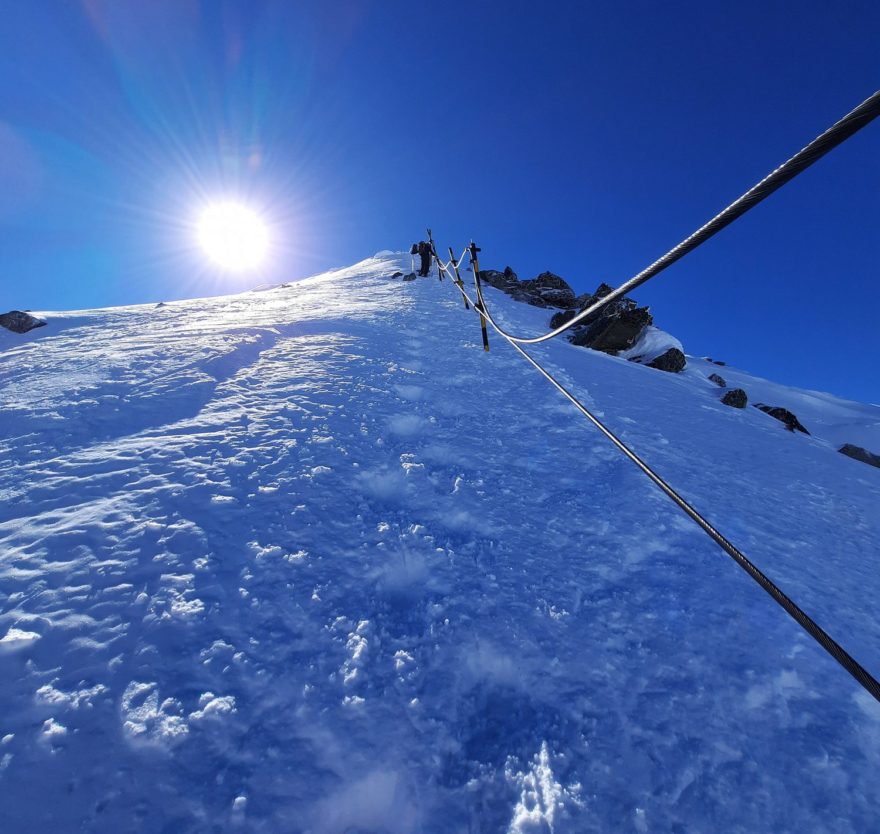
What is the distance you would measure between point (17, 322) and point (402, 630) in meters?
10.8

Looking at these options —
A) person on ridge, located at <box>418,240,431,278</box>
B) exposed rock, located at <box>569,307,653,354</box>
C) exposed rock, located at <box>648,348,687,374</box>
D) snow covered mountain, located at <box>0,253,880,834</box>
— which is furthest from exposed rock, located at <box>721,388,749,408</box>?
person on ridge, located at <box>418,240,431,278</box>

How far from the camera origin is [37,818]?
1.41 metres

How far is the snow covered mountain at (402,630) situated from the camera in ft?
5.35

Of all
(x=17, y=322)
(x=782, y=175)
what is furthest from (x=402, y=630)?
(x=17, y=322)

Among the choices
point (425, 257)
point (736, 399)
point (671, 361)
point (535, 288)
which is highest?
point (425, 257)

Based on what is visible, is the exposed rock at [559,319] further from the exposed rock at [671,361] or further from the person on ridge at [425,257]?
the person on ridge at [425,257]

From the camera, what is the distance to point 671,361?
12750 mm

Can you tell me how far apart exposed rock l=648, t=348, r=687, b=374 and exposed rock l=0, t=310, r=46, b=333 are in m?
15.6

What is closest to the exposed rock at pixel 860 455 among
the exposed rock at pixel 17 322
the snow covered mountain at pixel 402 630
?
the snow covered mountain at pixel 402 630

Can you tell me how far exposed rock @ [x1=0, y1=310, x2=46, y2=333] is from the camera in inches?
325

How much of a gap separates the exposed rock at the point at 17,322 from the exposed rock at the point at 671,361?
51.1 feet

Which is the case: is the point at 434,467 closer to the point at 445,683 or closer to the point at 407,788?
the point at 445,683

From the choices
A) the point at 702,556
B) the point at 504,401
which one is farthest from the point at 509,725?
the point at 504,401

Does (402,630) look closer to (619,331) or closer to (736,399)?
(736,399)
